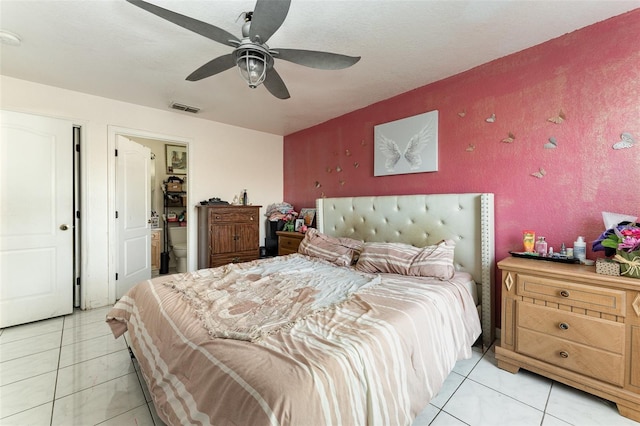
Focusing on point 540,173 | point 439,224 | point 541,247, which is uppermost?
point 540,173

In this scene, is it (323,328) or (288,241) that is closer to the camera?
(323,328)

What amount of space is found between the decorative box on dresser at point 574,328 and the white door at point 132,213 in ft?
13.9

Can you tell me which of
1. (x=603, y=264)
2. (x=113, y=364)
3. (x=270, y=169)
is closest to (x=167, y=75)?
(x=270, y=169)

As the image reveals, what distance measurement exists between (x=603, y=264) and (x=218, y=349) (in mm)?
2258

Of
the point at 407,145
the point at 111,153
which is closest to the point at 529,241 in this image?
the point at 407,145

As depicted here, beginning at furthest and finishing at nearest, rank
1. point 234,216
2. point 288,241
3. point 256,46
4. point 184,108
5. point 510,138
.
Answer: point 288,241, point 234,216, point 184,108, point 510,138, point 256,46

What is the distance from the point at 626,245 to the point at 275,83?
8.03ft

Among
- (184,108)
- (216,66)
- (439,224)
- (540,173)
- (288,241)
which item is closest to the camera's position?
(216,66)

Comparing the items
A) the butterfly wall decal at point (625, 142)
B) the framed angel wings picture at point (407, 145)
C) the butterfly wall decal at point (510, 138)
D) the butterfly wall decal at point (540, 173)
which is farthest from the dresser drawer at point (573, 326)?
the framed angel wings picture at point (407, 145)

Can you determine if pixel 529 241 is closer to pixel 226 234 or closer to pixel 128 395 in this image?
pixel 128 395

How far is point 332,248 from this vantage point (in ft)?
9.53

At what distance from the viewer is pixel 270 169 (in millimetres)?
4688

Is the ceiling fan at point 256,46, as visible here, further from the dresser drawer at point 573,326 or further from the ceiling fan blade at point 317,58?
the dresser drawer at point 573,326

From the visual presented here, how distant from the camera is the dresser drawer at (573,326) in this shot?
5.15ft
